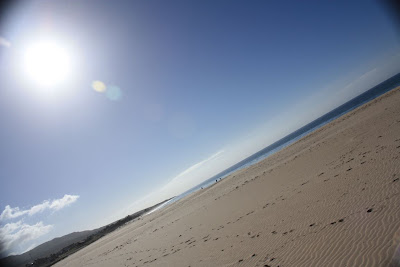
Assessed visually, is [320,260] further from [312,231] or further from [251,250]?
[251,250]

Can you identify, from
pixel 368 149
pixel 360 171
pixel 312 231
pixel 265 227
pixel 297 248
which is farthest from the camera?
pixel 368 149

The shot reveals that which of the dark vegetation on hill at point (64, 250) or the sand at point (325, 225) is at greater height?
the dark vegetation on hill at point (64, 250)

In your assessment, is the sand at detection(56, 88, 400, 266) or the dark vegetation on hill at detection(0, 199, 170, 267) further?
the dark vegetation on hill at detection(0, 199, 170, 267)

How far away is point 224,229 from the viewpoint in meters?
12.7

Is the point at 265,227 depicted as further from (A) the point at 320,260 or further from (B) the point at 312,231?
(A) the point at 320,260

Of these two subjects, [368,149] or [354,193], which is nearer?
[354,193]

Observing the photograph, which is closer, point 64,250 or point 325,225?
point 325,225

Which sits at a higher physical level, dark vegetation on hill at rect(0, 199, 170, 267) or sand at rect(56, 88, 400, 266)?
dark vegetation on hill at rect(0, 199, 170, 267)

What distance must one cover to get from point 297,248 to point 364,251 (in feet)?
6.03

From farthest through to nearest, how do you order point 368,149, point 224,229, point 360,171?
1. point 368,149
2. point 224,229
3. point 360,171

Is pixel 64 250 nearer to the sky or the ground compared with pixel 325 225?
nearer to the sky

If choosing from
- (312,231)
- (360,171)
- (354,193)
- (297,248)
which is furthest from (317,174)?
(297,248)

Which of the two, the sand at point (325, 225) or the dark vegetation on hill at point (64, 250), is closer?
the sand at point (325, 225)

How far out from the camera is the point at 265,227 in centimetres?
1005
